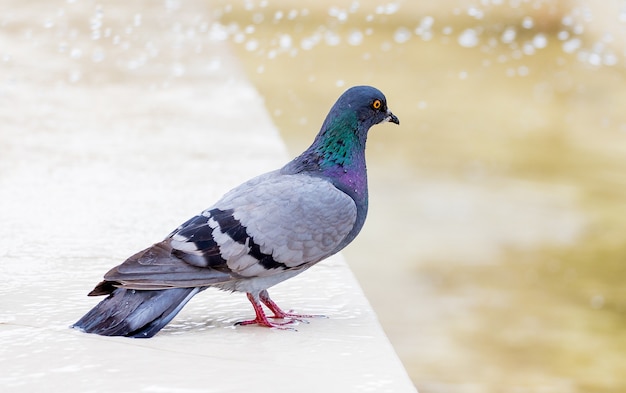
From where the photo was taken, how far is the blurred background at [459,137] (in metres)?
3.53

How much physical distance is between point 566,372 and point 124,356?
5.91 ft

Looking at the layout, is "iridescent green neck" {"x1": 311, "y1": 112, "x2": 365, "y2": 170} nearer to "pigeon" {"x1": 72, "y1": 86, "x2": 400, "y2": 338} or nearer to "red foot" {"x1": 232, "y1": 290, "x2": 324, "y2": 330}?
"pigeon" {"x1": 72, "y1": 86, "x2": 400, "y2": 338}

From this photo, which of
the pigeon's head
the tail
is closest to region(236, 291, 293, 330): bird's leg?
the tail

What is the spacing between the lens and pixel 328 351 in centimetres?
199

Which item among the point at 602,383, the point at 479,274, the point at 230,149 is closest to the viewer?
the point at 602,383

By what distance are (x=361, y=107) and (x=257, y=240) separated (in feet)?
1.24

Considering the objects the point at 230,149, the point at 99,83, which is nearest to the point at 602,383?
the point at 230,149

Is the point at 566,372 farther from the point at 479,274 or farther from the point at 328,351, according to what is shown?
the point at 328,351

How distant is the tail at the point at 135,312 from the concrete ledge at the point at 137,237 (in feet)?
0.08

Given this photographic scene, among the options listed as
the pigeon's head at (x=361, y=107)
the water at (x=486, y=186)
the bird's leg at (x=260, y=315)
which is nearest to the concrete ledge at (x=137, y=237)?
the bird's leg at (x=260, y=315)

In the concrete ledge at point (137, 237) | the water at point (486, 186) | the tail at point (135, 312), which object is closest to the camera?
the concrete ledge at point (137, 237)

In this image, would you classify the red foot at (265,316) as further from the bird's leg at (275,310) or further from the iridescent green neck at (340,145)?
the iridescent green neck at (340,145)

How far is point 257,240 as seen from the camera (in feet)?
6.56

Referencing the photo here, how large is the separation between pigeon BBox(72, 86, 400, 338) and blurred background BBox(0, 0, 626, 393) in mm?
1194
